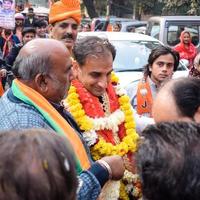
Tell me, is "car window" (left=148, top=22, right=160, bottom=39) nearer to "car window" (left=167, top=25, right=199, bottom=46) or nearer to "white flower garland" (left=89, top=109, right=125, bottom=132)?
"car window" (left=167, top=25, right=199, bottom=46)

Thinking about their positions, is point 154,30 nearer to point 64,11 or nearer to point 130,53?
point 130,53

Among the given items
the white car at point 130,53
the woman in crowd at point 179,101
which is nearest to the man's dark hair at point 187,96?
the woman in crowd at point 179,101

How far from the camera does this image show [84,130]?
9.17 ft

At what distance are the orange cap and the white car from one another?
301 centimetres

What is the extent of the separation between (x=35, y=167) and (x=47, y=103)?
99 centimetres

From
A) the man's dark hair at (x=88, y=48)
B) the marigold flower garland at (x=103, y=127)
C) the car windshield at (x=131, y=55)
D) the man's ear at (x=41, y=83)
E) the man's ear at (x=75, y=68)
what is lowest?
the car windshield at (x=131, y=55)

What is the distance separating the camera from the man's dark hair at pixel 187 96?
82.1 inches

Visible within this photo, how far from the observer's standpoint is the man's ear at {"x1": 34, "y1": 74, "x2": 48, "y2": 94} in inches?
93.0

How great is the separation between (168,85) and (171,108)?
0.12 metres

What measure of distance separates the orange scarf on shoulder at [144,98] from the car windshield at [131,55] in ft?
10.3

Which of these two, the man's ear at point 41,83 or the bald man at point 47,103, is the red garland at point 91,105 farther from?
the man's ear at point 41,83

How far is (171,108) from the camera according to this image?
2.12m

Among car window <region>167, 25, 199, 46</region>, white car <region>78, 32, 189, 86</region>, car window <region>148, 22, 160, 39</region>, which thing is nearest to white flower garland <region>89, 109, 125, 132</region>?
white car <region>78, 32, 189, 86</region>

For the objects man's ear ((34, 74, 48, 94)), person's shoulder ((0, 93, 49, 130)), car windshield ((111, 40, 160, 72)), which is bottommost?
car windshield ((111, 40, 160, 72))
